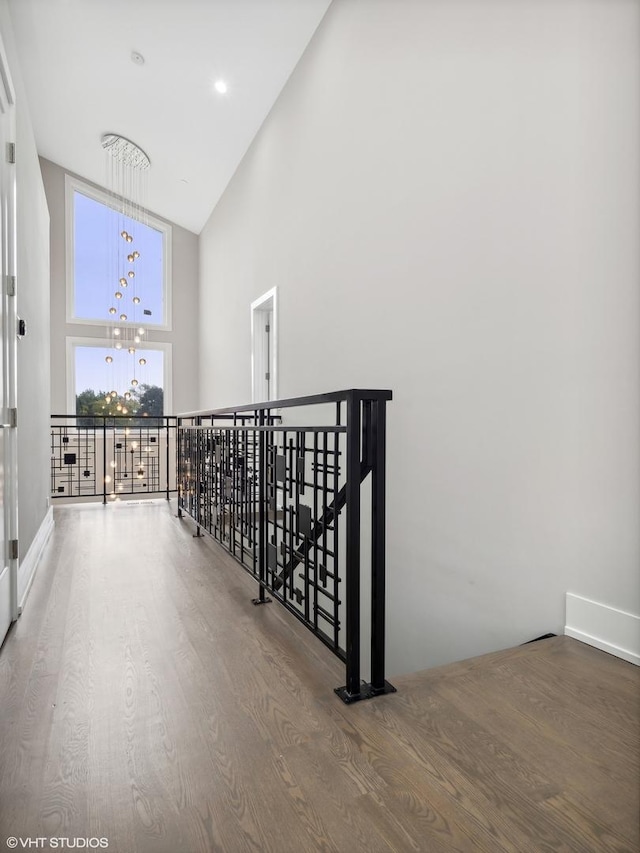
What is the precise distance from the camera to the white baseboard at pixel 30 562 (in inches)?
93.7

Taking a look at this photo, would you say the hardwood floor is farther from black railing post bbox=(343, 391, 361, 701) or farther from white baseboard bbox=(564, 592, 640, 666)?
black railing post bbox=(343, 391, 361, 701)

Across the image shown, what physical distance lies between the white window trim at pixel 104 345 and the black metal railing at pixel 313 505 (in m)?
3.96

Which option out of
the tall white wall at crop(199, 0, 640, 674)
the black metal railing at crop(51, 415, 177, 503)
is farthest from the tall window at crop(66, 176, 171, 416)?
the tall white wall at crop(199, 0, 640, 674)

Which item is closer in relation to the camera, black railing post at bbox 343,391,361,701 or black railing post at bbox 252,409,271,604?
black railing post at bbox 343,391,361,701

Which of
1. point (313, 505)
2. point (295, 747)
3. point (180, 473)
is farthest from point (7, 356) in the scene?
point (180, 473)

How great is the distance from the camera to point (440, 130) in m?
2.57

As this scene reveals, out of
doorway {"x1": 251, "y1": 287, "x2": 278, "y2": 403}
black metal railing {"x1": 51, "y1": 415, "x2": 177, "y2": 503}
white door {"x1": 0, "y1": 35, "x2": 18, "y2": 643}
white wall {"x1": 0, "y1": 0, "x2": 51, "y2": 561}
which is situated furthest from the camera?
black metal railing {"x1": 51, "y1": 415, "x2": 177, "y2": 503}

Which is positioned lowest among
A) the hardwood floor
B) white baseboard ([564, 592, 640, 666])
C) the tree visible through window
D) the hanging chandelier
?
the hardwood floor

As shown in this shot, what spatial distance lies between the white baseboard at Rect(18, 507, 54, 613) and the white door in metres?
0.25

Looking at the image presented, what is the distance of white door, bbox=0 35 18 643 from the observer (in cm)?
201

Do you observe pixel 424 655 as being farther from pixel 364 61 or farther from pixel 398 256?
pixel 364 61

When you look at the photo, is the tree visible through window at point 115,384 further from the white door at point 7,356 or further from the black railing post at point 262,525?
the black railing post at point 262,525

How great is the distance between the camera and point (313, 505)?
2.17 m

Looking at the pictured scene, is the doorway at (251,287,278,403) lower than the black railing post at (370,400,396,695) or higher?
higher
